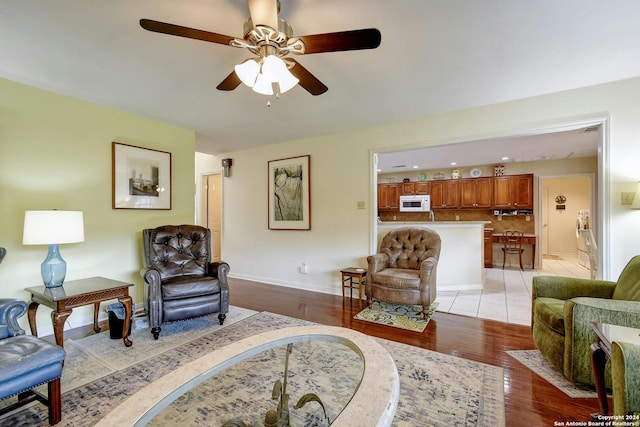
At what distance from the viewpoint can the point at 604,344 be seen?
1282mm

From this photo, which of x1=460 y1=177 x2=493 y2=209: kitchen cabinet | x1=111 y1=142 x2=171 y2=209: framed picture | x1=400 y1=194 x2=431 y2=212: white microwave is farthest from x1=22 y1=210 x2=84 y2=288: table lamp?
x1=460 y1=177 x2=493 y2=209: kitchen cabinet

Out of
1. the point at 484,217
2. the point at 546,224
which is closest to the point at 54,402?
the point at 484,217

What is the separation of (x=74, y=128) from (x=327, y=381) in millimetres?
3604

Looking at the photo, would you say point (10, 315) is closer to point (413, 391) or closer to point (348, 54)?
point (413, 391)

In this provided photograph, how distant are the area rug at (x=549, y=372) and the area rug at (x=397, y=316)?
0.85 metres

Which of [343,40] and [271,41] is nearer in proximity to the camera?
[343,40]

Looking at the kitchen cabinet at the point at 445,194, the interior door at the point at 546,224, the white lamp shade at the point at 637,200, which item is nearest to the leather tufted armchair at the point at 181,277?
the white lamp shade at the point at 637,200

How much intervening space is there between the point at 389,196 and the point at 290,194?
4.20m

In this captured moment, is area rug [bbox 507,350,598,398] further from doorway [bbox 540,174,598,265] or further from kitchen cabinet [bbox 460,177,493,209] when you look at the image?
doorway [bbox 540,174,598,265]

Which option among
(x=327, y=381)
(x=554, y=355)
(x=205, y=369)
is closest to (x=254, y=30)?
(x=205, y=369)

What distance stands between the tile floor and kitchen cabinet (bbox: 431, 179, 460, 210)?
2089 mm

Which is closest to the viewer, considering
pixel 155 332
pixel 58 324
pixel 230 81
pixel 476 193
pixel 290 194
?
pixel 230 81

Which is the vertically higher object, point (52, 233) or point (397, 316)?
point (52, 233)

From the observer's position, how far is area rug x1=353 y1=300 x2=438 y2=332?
9.93ft
